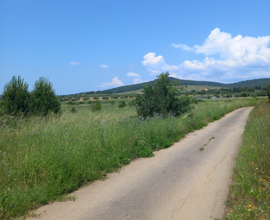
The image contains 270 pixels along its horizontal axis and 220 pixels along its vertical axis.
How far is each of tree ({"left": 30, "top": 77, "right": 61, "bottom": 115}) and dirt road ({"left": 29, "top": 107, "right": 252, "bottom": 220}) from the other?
9.56 m

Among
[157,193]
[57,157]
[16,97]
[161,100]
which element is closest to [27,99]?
[16,97]

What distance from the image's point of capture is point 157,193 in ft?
16.2

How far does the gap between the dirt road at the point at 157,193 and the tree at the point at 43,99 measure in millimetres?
9564

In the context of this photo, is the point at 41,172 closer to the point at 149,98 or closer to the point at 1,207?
the point at 1,207

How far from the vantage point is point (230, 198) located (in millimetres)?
4762

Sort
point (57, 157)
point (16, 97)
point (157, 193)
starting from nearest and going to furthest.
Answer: point (157, 193) < point (57, 157) < point (16, 97)

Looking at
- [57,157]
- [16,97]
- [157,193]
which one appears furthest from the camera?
[16,97]

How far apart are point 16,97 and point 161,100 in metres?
8.98

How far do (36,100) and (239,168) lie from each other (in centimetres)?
1258

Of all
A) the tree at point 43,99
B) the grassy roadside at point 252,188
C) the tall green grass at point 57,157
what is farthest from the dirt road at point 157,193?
the tree at point 43,99

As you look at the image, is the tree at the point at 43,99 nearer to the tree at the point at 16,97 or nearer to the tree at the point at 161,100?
the tree at the point at 16,97

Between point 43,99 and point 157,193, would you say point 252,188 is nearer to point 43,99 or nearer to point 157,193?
point 157,193

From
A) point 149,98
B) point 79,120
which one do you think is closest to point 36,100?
point 79,120

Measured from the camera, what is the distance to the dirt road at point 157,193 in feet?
13.5
